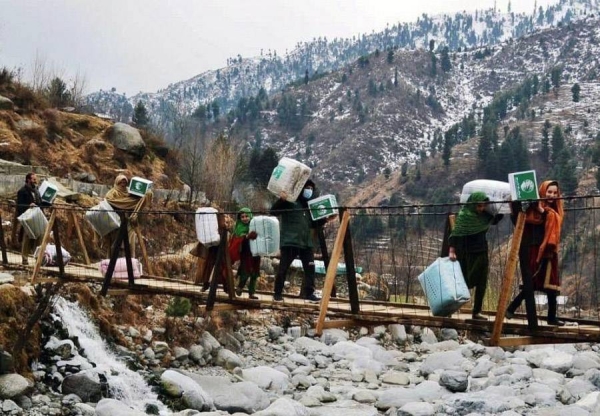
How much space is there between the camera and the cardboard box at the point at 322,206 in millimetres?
7082

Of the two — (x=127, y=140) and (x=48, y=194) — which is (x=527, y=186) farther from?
(x=127, y=140)

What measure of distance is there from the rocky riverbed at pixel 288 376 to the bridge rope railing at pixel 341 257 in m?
1.13

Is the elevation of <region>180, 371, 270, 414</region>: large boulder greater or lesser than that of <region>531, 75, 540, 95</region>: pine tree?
lesser

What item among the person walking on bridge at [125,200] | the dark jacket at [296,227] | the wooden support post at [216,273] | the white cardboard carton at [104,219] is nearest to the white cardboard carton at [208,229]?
the wooden support post at [216,273]

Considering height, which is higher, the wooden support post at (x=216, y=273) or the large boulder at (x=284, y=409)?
the wooden support post at (x=216, y=273)

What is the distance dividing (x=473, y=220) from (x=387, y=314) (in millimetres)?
1082

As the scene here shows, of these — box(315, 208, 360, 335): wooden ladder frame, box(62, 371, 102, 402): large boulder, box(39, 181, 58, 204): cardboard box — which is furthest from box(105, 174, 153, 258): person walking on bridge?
box(315, 208, 360, 335): wooden ladder frame

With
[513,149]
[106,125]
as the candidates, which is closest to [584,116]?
[513,149]

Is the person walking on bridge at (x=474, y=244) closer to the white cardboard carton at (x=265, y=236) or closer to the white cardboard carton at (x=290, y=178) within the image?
the white cardboard carton at (x=290, y=178)

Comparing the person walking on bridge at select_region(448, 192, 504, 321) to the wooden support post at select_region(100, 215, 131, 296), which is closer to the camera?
the person walking on bridge at select_region(448, 192, 504, 321)

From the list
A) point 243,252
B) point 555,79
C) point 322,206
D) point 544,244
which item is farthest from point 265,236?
point 555,79

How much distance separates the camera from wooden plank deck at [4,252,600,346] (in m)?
5.80

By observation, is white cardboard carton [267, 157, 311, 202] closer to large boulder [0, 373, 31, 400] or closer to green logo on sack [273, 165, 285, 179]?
green logo on sack [273, 165, 285, 179]

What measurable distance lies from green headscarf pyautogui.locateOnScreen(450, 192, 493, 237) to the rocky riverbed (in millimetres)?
4923
